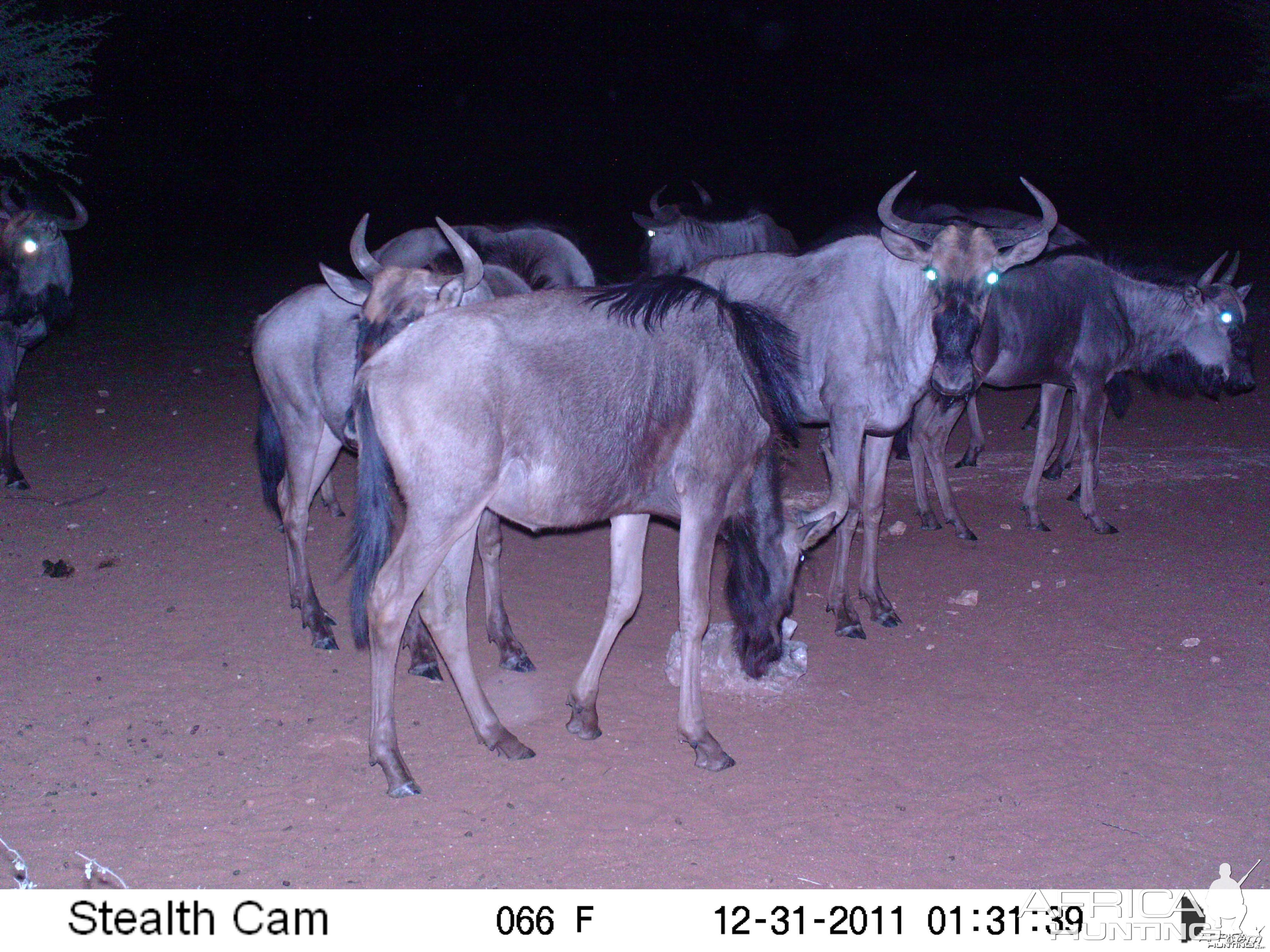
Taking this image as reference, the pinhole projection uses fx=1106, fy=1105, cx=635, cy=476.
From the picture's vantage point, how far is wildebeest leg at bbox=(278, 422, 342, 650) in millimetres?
5965

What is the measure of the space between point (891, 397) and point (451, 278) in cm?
261

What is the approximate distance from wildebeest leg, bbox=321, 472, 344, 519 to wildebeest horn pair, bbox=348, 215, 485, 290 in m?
2.76

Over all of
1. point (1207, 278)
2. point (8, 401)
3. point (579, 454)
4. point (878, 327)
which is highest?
point (579, 454)

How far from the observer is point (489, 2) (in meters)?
45.0

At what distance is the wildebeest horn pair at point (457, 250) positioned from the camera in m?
4.98

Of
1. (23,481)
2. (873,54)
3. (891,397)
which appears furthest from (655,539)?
(873,54)

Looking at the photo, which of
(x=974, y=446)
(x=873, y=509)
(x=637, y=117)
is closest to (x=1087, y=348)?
(x=974, y=446)

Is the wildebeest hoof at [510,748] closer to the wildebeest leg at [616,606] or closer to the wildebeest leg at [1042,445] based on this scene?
the wildebeest leg at [616,606]

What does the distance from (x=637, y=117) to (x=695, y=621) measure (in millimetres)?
38944

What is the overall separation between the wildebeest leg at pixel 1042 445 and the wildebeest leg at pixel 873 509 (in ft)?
6.59

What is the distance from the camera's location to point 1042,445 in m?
8.23

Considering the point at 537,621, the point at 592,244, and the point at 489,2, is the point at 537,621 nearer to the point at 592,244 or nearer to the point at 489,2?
the point at 592,244

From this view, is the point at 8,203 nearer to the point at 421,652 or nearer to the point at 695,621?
the point at 421,652

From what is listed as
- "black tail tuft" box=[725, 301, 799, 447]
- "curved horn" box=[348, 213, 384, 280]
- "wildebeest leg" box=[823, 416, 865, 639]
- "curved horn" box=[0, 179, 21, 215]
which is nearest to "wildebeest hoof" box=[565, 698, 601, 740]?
"black tail tuft" box=[725, 301, 799, 447]
